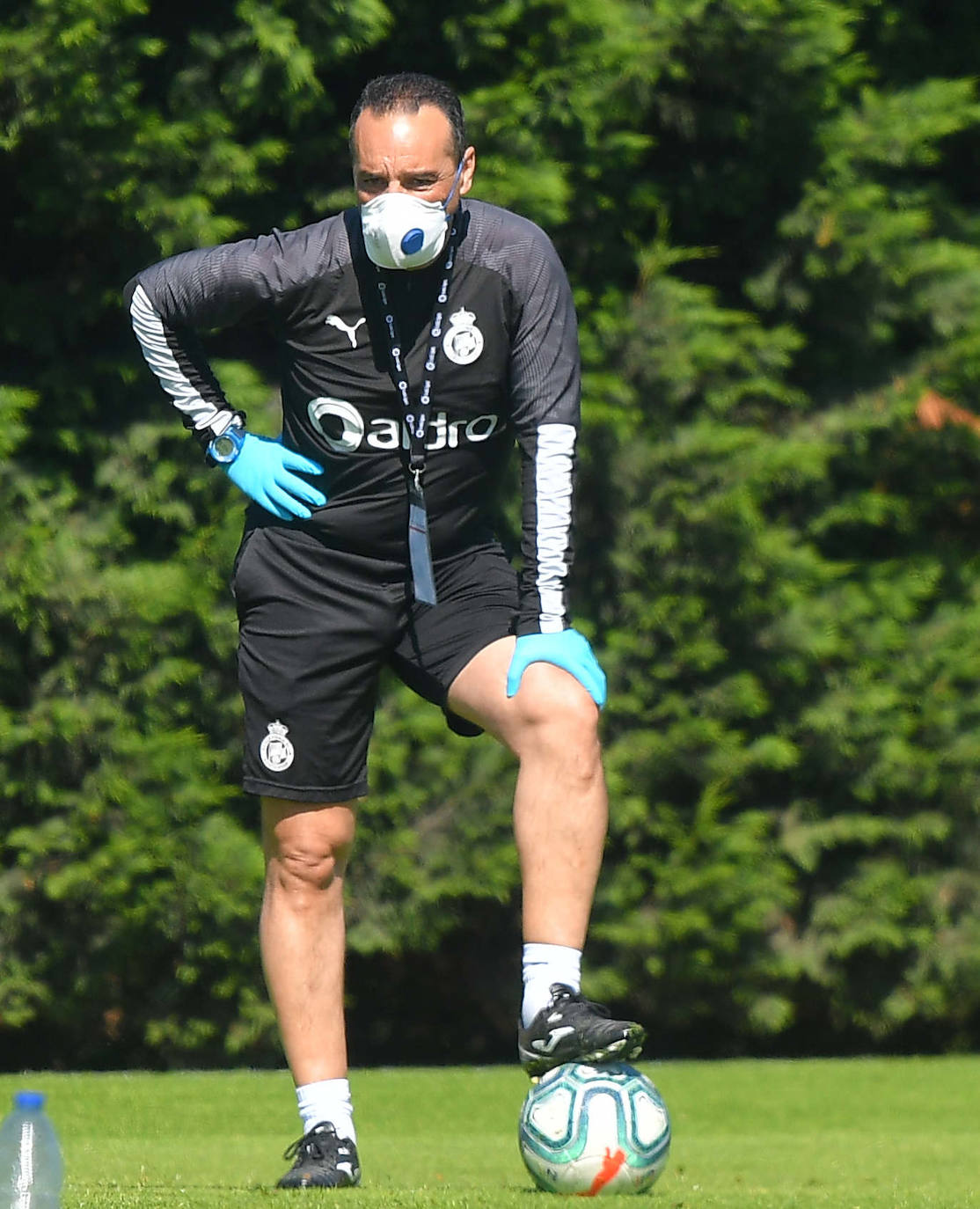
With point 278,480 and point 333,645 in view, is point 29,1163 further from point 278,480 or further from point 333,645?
point 278,480

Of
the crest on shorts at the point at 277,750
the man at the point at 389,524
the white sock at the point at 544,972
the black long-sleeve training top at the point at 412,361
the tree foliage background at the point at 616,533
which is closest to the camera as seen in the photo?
the white sock at the point at 544,972

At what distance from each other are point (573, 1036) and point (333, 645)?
41.1 inches

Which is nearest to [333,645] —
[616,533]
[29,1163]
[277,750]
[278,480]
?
[277,750]

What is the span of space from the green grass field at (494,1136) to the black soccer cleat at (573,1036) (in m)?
0.27

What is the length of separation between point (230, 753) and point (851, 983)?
2.70 m

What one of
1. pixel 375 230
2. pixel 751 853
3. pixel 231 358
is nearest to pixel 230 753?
pixel 231 358

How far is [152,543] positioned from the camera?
272 inches

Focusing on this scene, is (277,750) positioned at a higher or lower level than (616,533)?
lower

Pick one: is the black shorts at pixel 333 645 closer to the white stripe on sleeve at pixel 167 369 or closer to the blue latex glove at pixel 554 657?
the blue latex glove at pixel 554 657

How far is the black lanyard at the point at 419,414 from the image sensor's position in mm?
4074

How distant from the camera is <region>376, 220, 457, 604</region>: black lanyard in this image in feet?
13.4

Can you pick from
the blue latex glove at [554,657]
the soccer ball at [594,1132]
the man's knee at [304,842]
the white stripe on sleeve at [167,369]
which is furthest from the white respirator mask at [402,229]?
the soccer ball at [594,1132]

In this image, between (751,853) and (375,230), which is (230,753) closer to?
(751,853)

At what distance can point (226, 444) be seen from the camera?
14.4ft
